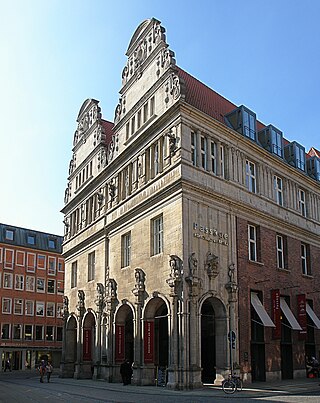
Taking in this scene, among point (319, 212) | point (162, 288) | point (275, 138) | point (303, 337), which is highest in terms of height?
point (275, 138)

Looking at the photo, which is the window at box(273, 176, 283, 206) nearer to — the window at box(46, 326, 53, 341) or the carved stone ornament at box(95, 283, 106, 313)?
the carved stone ornament at box(95, 283, 106, 313)

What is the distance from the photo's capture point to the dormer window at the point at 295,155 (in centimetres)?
3975

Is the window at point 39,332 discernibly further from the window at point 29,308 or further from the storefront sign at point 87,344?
the storefront sign at point 87,344

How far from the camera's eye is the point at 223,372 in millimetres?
28000

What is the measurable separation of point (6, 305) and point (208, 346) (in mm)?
44202

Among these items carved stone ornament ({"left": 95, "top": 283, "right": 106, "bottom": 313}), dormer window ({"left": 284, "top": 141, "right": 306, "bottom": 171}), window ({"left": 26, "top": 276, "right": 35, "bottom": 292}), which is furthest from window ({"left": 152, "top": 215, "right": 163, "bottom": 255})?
window ({"left": 26, "top": 276, "right": 35, "bottom": 292})

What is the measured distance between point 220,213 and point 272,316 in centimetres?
730

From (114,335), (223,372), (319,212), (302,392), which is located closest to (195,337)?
(223,372)

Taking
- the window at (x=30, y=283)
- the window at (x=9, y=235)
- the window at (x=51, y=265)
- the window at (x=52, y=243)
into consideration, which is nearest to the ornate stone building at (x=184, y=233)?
the window at (x=30, y=283)

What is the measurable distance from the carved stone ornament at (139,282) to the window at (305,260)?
13.0 metres

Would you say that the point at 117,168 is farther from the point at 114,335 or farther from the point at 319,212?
the point at 319,212

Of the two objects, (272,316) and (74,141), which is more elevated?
(74,141)

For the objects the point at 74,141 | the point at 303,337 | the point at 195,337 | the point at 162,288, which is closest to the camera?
the point at 195,337

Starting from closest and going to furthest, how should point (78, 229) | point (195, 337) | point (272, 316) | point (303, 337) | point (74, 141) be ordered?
point (195, 337) → point (272, 316) → point (303, 337) → point (78, 229) → point (74, 141)
